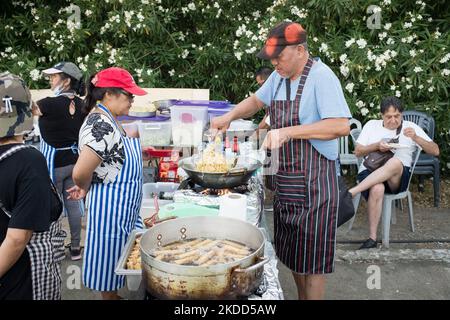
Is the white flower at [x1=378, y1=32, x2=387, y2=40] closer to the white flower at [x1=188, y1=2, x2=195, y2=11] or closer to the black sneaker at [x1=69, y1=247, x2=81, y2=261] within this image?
the white flower at [x1=188, y1=2, x2=195, y2=11]

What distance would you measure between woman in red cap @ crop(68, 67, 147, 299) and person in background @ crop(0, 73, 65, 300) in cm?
76

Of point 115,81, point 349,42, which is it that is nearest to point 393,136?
point 349,42

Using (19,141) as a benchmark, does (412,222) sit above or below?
below

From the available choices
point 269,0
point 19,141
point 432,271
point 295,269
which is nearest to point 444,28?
point 269,0

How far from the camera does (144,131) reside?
448cm

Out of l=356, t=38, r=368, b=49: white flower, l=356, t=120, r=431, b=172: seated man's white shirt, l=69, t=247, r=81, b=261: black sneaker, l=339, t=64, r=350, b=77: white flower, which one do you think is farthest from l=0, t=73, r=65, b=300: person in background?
l=356, t=38, r=368, b=49: white flower

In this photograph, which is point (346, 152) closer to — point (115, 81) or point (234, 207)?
point (234, 207)

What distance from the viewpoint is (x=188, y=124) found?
4410 millimetres

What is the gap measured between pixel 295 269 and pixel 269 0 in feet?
18.5

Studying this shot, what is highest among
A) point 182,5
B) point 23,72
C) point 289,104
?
point 182,5

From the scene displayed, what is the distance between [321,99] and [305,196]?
24.5 inches
